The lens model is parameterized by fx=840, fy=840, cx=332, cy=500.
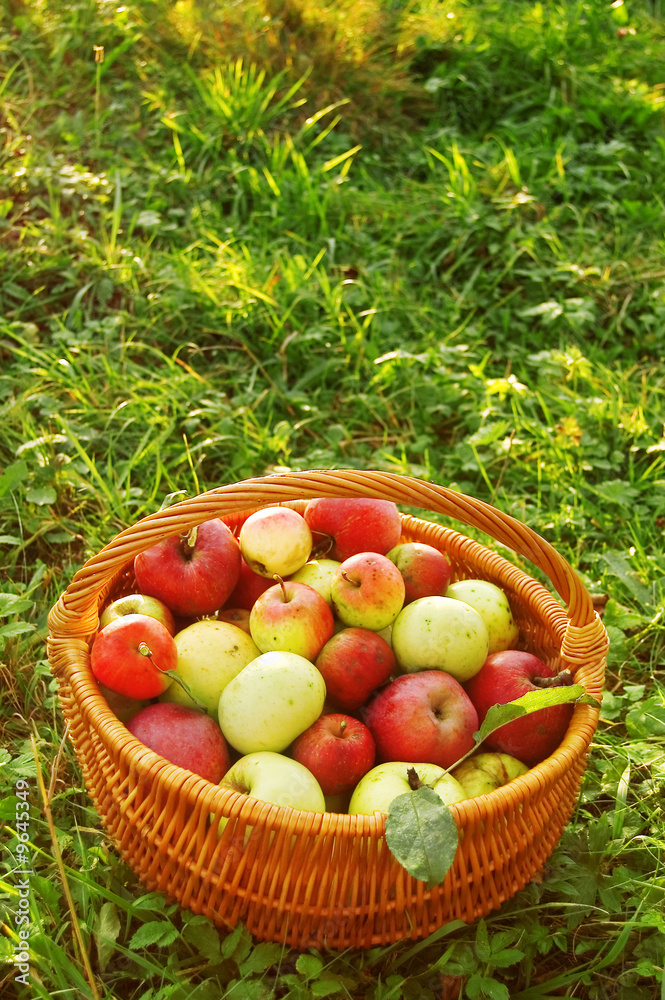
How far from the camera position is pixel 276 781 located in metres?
1.48

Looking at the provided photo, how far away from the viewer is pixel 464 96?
4.77m

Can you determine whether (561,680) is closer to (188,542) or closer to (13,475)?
(188,542)

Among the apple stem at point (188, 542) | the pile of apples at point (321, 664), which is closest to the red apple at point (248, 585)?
the pile of apples at point (321, 664)

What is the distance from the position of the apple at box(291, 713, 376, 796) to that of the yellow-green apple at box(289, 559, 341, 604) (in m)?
0.33

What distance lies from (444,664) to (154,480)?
131cm

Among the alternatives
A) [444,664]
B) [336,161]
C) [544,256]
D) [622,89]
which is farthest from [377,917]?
[622,89]

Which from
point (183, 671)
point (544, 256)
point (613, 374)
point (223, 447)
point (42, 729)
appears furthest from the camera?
point (544, 256)

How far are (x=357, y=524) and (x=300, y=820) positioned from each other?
31.5 inches

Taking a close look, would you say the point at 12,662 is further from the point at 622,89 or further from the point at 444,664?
the point at 622,89

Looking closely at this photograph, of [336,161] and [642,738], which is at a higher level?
[336,161]

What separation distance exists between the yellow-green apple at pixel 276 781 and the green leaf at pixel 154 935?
0.88 ft

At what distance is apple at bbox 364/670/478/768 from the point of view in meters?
1.62

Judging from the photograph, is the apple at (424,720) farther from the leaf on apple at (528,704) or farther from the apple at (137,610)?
the apple at (137,610)

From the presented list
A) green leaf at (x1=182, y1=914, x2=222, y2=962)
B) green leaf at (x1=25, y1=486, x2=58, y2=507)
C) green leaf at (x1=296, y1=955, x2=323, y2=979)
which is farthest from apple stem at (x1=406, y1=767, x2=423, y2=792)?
green leaf at (x1=25, y1=486, x2=58, y2=507)
